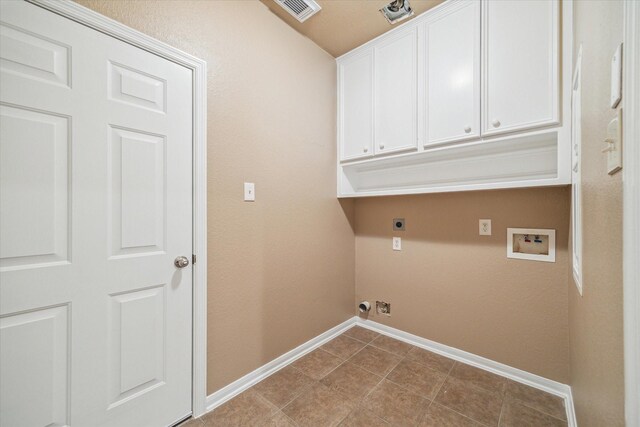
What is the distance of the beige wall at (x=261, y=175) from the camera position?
5.18 ft

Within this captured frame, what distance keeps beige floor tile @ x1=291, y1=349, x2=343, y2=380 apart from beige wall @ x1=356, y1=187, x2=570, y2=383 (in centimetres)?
68

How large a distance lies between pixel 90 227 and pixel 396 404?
6.29 feet

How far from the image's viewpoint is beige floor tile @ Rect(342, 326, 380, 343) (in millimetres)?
2422

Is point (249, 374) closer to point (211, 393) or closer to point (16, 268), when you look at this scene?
point (211, 393)

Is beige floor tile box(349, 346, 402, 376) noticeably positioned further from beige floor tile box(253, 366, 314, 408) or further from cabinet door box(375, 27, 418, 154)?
cabinet door box(375, 27, 418, 154)

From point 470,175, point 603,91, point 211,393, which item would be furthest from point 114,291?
point 470,175

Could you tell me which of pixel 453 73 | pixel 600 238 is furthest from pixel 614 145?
pixel 453 73

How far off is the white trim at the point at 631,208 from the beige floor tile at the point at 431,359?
1.65m

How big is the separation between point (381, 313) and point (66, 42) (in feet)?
9.15

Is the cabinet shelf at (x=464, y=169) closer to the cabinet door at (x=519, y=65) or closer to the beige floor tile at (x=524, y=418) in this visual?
the cabinet door at (x=519, y=65)

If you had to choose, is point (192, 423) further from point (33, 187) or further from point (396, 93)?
point (396, 93)

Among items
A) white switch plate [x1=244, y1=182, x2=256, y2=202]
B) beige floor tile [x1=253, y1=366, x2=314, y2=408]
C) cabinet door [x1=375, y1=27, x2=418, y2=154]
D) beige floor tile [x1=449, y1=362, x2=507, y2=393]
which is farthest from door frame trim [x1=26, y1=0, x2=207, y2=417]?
beige floor tile [x1=449, y1=362, x2=507, y2=393]

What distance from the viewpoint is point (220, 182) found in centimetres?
162

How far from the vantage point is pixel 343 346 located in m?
2.29
